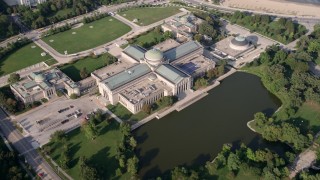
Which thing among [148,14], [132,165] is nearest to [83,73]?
[132,165]

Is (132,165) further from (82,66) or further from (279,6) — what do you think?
(279,6)

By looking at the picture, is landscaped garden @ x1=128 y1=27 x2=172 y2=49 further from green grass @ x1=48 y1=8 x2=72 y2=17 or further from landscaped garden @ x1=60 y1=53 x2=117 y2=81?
green grass @ x1=48 y1=8 x2=72 y2=17

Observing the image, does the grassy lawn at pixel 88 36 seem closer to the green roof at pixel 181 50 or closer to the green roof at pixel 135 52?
the green roof at pixel 135 52

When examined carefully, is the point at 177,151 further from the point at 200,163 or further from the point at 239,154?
the point at 239,154

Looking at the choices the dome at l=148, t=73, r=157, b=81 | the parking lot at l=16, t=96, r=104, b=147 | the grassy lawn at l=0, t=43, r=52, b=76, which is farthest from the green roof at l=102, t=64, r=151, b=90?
the grassy lawn at l=0, t=43, r=52, b=76

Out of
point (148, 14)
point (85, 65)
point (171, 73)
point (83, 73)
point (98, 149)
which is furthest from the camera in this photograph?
point (148, 14)

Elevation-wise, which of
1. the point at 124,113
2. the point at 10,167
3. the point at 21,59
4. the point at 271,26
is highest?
the point at 271,26
